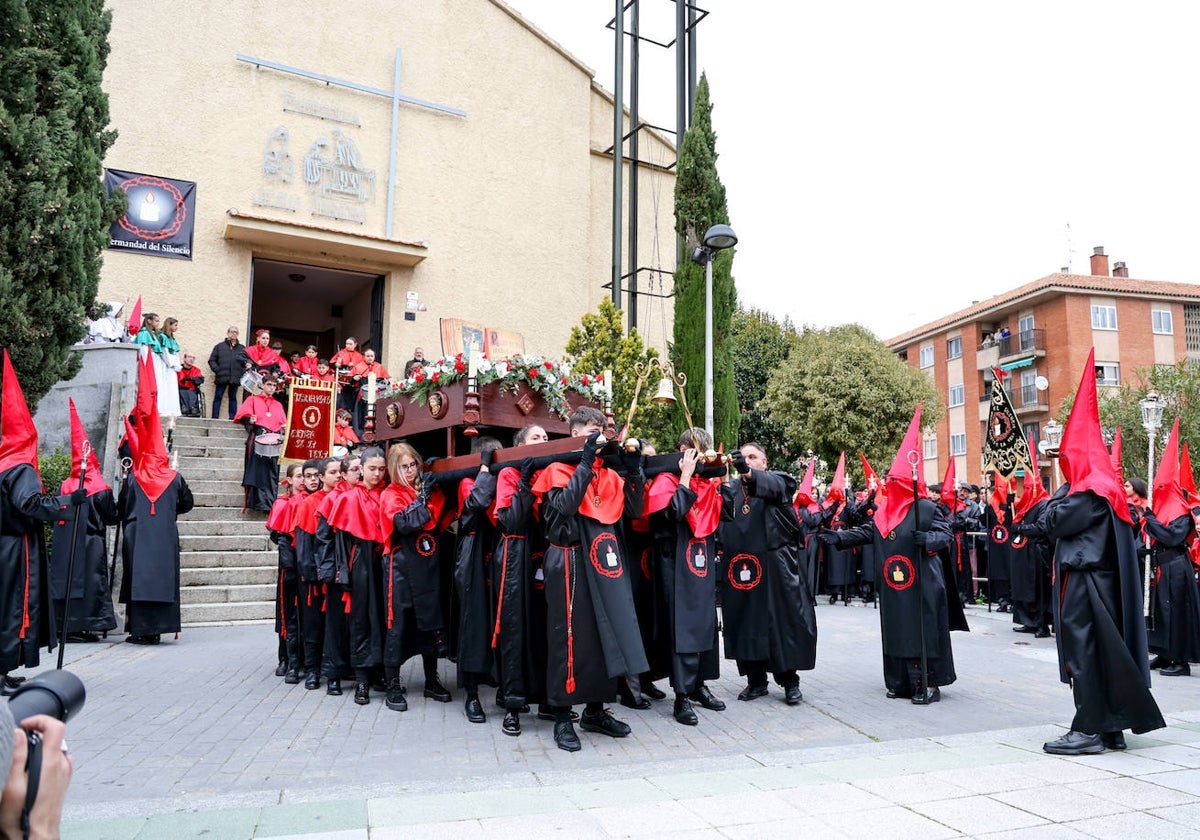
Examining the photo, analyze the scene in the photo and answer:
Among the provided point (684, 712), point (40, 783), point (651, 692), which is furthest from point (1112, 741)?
point (40, 783)

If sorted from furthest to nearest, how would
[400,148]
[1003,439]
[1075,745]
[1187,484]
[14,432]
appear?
[400,148] → [1003,439] → [1187,484] → [14,432] → [1075,745]

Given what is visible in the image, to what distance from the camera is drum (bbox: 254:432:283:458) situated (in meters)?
13.9

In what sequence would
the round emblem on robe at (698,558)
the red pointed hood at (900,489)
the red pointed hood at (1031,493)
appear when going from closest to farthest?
the round emblem on robe at (698,558)
the red pointed hood at (900,489)
the red pointed hood at (1031,493)

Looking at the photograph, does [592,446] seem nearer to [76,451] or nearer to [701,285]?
[76,451]

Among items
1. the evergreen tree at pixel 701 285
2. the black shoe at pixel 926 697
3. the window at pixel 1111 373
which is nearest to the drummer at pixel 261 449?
the evergreen tree at pixel 701 285

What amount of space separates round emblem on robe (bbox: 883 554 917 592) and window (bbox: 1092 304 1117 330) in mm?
40560

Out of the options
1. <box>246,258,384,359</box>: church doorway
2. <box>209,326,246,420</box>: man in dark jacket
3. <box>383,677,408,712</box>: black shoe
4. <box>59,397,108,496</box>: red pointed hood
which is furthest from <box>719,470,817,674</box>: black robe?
<box>246,258,384,359</box>: church doorway

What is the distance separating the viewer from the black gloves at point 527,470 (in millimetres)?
5984

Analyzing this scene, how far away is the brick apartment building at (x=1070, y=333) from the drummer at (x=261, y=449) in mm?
31715

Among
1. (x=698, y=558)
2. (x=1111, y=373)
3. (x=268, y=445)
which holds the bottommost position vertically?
(x=698, y=558)

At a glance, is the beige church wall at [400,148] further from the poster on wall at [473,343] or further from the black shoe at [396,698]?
the black shoe at [396,698]

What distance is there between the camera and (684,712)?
6422 millimetres

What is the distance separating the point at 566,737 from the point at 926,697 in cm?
320

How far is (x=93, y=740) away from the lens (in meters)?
5.77
